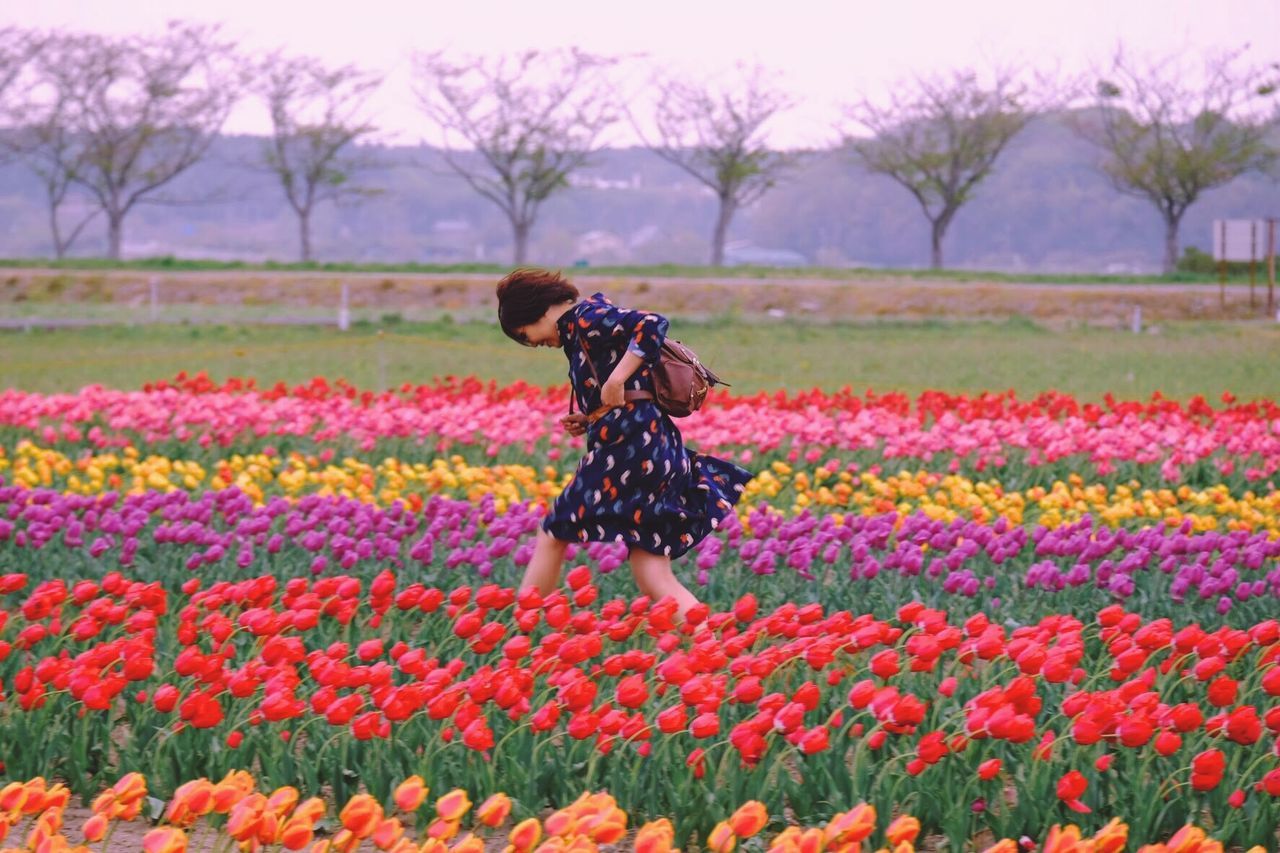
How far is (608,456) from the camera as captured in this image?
17.0 ft

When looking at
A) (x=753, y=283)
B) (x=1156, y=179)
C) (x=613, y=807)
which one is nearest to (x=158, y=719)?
(x=613, y=807)

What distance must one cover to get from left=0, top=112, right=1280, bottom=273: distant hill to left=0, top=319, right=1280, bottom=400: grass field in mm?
38702

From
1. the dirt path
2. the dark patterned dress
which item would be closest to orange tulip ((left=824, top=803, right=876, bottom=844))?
the dark patterned dress

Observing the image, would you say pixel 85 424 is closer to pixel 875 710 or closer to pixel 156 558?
pixel 156 558

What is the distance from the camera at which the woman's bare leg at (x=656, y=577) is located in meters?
5.07

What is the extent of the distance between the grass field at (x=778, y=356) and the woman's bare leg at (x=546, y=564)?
346 inches

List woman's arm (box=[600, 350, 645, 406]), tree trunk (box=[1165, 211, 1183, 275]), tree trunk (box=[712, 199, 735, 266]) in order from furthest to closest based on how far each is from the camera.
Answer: tree trunk (box=[712, 199, 735, 266])
tree trunk (box=[1165, 211, 1183, 275])
woman's arm (box=[600, 350, 645, 406])

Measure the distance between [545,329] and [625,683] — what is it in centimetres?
175

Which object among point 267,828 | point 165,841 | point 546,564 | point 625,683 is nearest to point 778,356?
point 546,564

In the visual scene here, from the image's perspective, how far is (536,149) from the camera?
46.4 metres

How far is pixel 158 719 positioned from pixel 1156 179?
42509 millimetres

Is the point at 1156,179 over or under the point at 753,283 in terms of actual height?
over

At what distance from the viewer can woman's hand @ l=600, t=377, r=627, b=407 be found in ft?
16.3

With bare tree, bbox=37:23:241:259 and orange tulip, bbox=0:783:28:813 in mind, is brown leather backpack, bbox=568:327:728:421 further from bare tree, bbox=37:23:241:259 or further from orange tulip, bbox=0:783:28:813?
bare tree, bbox=37:23:241:259
